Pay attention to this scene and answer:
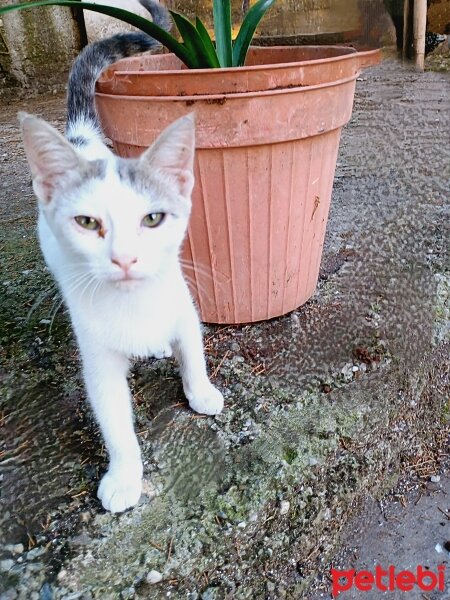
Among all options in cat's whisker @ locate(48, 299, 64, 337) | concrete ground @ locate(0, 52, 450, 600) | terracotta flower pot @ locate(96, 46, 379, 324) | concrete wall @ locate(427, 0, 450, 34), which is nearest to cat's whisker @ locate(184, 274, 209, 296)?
terracotta flower pot @ locate(96, 46, 379, 324)

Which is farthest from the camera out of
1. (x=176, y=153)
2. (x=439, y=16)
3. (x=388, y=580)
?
(x=439, y=16)

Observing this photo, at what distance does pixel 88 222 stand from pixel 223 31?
25.6 inches

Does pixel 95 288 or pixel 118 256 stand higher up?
pixel 118 256

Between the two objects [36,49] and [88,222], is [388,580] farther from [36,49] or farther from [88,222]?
[36,49]

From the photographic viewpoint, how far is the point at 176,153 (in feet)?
2.98

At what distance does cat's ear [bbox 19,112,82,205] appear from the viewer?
0.82m

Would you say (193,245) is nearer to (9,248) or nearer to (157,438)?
(157,438)

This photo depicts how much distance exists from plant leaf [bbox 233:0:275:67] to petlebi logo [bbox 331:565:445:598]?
1.17 metres

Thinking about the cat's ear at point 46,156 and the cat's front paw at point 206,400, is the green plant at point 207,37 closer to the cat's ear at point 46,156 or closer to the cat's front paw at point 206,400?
the cat's ear at point 46,156

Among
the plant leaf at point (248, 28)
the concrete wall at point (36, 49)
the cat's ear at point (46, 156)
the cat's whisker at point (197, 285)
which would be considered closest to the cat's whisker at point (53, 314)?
the cat's whisker at point (197, 285)

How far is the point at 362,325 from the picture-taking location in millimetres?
1456

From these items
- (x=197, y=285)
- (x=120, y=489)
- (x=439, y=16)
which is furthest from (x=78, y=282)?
(x=439, y=16)

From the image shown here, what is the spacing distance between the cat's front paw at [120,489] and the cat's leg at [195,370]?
23 centimetres

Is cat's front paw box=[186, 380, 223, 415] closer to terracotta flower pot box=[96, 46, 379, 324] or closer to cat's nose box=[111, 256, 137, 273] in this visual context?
terracotta flower pot box=[96, 46, 379, 324]
